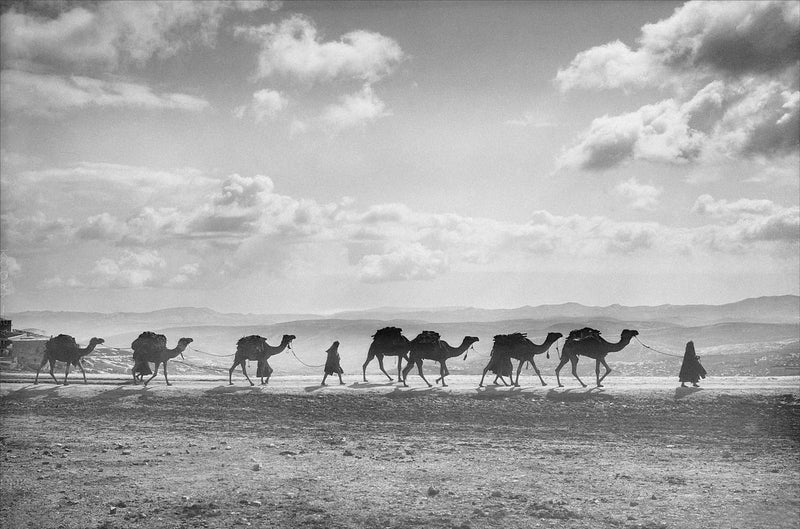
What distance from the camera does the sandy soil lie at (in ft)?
42.0

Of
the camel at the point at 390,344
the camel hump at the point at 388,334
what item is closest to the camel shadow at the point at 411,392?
the camel at the point at 390,344

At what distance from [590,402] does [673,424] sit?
109 inches

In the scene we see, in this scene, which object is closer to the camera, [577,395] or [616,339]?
[577,395]

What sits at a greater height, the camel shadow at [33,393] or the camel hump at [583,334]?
the camel hump at [583,334]

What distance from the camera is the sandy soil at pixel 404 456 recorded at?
12805 millimetres

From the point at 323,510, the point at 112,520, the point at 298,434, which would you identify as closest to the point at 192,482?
the point at 112,520

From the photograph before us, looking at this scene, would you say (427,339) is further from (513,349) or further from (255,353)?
(255,353)

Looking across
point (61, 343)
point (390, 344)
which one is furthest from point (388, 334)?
point (61, 343)

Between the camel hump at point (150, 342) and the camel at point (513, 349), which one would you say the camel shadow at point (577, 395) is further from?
the camel hump at point (150, 342)

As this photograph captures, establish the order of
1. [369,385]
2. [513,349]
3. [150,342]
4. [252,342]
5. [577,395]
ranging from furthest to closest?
1. [150,342]
2. [252,342]
3. [369,385]
4. [513,349]
5. [577,395]

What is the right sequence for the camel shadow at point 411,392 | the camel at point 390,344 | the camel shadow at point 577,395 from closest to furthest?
the camel shadow at point 577,395, the camel shadow at point 411,392, the camel at point 390,344

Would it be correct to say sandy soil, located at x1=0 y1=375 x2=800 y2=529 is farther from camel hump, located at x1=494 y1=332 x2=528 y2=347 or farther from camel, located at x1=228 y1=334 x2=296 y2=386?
camel hump, located at x1=494 y1=332 x2=528 y2=347

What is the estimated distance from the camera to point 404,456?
16.7 meters

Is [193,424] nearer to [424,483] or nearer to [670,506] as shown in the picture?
[424,483]
